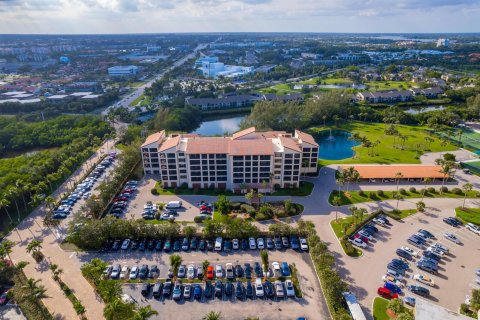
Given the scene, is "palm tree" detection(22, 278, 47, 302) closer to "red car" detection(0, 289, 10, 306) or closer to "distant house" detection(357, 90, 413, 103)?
"red car" detection(0, 289, 10, 306)

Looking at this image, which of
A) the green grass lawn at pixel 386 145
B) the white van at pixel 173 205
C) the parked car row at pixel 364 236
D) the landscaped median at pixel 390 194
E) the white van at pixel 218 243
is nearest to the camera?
the white van at pixel 218 243

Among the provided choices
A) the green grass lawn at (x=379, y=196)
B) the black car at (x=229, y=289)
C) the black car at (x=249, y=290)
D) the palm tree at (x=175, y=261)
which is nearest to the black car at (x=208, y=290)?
the black car at (x=229, y=289)

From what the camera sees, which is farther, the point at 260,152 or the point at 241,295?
the point at 260,152

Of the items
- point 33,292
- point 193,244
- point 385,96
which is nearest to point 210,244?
point 193,244

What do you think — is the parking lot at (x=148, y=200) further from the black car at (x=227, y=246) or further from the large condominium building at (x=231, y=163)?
the black car at (x=227, y=246)

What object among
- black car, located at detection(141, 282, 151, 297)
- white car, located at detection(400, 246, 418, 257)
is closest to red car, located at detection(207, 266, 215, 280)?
black car, located at detection(141, 282, 151, 297)

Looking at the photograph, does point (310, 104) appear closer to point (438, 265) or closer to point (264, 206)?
point (264, 206)

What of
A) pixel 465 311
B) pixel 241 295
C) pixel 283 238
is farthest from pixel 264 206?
pixel 465 311
